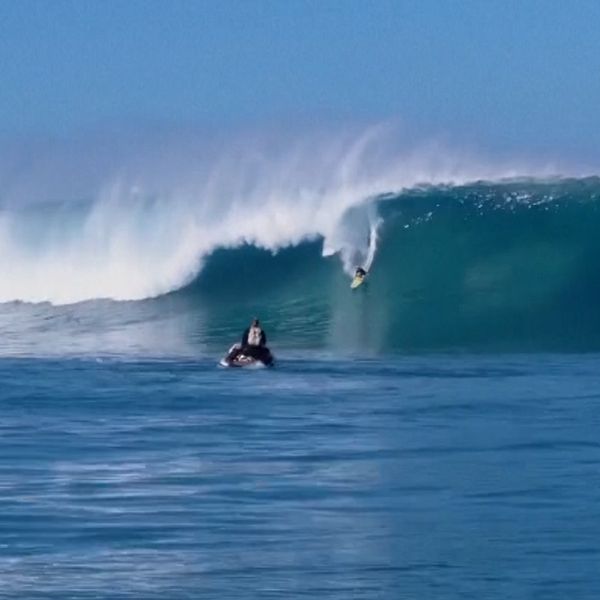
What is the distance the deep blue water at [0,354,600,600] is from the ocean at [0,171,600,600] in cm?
2

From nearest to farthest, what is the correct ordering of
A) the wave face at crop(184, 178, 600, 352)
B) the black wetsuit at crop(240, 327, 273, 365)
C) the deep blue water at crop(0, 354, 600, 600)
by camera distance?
the deep blue water at crop(0, 354, 600, 600), the black wetsuit at crop(240, 327, 273, 365), the wave face at crop(184, 178, 600, 352)

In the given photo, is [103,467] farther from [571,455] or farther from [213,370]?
[213,370]

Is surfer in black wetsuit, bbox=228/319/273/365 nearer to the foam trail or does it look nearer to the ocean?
the ocean

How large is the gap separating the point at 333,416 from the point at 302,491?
14.1 ft

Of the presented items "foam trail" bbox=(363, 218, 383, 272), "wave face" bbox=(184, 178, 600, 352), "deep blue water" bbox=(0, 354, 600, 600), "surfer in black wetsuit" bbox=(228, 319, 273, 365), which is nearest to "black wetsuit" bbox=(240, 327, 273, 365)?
"surfer in black wetsuit" bbox=(228, 319, 273, 365)

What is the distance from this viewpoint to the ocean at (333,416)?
8.13m

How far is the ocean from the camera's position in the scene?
8133mm

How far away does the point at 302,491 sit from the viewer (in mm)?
10109

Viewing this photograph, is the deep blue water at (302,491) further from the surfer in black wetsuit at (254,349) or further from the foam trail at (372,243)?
the foam trail at (372,243)

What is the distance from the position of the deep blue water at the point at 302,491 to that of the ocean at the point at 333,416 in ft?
0.08

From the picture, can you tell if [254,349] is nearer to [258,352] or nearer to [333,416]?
[258,352]

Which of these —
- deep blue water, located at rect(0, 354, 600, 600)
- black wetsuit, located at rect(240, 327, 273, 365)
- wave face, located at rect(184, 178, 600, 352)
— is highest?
wave face, located at rect(184, 178, 600, 352)

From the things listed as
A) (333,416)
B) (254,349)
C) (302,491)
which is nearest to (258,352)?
(254,349)

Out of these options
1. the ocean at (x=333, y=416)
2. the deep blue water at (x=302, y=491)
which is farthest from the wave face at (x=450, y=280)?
the deep blue water at (x=302, y=491)
